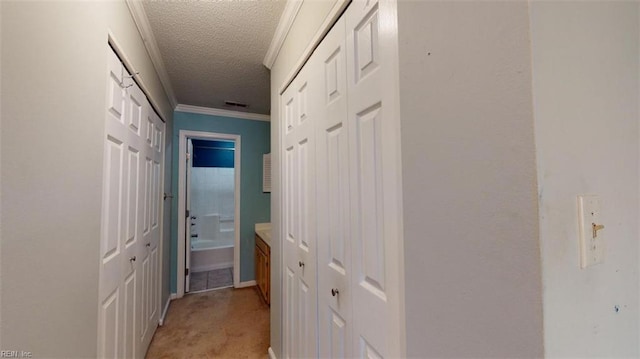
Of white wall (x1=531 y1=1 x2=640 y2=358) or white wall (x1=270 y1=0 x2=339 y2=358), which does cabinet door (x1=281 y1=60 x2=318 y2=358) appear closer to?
white wall (x1=270 y1=0 x2=339 y2=358)

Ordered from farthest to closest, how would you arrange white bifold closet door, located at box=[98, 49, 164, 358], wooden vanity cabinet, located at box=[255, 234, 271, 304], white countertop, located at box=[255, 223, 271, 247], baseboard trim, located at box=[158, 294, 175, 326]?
white countertop, located at box=[255, 223, 271, 247] < wooden vanity cabinet, located at box=[255, 234, 271, 304] < baseboard trim, located at box=[158, 294, 175, 326] < white bifold closet door, located at box=[98, 49, 164, 358]

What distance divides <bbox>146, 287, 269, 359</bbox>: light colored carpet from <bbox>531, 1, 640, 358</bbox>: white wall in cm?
219

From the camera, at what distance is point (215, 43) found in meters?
1.86

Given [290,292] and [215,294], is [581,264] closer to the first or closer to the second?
[290,292]

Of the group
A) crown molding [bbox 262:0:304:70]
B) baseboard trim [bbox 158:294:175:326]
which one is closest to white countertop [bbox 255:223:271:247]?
baseboard trim [bbox 158:294:175:326]

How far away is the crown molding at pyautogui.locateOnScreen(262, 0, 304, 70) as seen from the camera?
1454 millimetres

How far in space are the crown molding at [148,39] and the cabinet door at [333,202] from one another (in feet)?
3.70

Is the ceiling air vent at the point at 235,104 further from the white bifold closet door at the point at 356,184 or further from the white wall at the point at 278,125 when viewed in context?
the white bifold closet door at the point at 356,184

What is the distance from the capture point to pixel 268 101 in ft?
10.1

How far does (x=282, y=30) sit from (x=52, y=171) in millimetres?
1428

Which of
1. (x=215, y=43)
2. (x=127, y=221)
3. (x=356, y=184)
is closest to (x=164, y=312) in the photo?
(x=127, y=221)

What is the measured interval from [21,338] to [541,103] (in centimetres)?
131

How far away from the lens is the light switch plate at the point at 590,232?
456 mm

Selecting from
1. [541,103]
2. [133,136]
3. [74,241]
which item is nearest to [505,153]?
[541,103]
